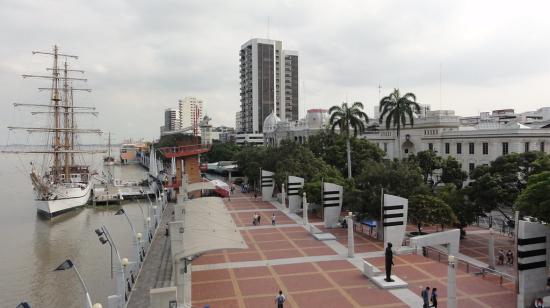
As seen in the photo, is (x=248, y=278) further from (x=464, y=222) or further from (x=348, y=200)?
(x=464, y=222)

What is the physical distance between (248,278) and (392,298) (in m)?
7.75

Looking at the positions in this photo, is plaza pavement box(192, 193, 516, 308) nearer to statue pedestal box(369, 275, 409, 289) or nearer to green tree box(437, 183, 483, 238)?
statue pedestal box(369, 275, 409, 289)

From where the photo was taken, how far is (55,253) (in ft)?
121

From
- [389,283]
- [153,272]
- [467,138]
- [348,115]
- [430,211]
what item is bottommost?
[153,272]

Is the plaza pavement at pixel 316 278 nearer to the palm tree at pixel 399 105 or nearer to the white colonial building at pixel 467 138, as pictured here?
the palm tree at pixel 399 105

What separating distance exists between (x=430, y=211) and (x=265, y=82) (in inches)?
5345

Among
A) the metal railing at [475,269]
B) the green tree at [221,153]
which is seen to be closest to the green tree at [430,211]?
the metal railing at [475,269]

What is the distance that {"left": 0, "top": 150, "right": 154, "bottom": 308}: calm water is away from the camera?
26.5 metres

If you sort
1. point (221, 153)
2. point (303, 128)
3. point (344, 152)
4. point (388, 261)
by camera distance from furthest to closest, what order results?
1. point (221, 153)
2. point (303, 128)
3. point (344, 152)
4. point (388, 261)

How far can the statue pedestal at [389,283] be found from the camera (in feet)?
71.9

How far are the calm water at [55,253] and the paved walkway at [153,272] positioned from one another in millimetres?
2787

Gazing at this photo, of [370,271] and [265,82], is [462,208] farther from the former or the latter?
[265,82]

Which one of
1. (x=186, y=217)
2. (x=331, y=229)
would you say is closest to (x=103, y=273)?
(x=186, y=217)

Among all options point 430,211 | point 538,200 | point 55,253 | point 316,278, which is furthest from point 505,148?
point 55,253
